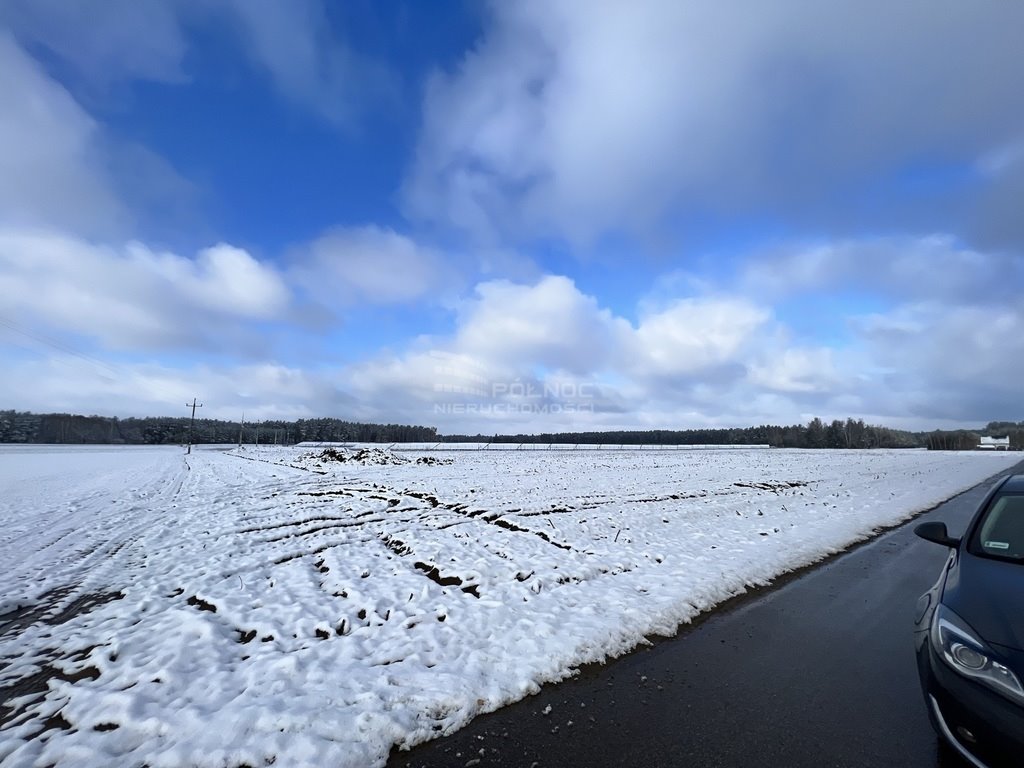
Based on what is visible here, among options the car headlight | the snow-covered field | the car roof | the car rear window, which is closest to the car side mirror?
the car rear window

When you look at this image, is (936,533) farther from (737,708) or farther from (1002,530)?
(737,708)

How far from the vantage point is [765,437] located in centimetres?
14862

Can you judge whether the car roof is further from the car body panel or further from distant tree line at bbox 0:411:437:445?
distant tree line at bbox 0:411:437:445

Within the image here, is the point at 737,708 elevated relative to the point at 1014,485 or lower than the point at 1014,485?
lower

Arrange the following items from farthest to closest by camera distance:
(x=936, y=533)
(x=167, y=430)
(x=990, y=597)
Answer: (x=167, y=430), (x=936, y=533), (x=990, y=597)

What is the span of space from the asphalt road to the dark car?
0.78m

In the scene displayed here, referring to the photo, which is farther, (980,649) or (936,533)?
(936,533)

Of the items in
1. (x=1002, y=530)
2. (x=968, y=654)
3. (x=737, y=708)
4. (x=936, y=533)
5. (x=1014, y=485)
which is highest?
(x=1014, y=485)

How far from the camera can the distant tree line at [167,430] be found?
10506cm

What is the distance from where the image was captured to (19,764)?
3.38 m

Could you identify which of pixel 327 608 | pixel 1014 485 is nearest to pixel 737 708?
pixel 1014 485

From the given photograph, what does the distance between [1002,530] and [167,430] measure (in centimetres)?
15284

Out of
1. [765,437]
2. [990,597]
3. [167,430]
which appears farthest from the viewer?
[765,437]

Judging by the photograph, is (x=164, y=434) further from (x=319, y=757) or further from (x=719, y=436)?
(x=719, y=436)
